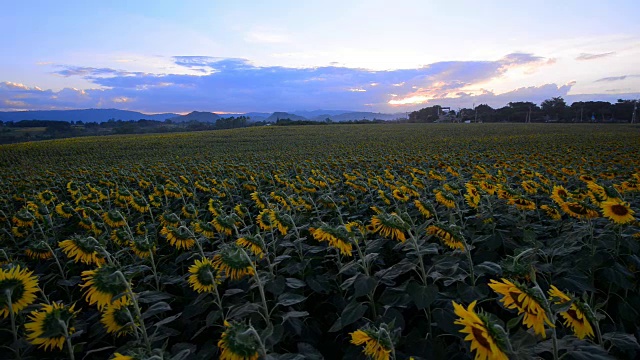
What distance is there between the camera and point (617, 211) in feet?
8.82

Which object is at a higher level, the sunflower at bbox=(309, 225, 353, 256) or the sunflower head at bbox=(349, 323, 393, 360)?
the sunflower at bbox=(309, 225, 353, 256)

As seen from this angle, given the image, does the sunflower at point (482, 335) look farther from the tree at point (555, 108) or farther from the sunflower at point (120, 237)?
the tree at point (555, 108)

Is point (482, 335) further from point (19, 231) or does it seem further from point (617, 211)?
point (19, 231)

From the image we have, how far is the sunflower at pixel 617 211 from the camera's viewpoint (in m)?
2.65

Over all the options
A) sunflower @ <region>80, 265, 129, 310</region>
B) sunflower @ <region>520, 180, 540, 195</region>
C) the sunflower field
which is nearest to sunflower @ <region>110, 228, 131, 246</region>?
the sunflower field

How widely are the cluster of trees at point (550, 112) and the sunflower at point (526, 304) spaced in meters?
107

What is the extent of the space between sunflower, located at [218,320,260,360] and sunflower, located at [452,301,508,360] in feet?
2.57

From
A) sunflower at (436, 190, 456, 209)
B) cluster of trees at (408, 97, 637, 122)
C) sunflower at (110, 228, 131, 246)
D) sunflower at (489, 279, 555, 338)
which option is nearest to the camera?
sunflower at (489, 279, 555, 338)

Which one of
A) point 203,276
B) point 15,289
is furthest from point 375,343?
point 15,289

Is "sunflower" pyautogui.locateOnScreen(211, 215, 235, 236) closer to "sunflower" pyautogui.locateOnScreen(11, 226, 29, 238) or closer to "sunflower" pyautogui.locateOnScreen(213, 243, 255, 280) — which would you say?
"sunflower" pyautogui.locateOnScreen(213, 243, 255, 280)

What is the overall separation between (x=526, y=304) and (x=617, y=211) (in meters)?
1.86

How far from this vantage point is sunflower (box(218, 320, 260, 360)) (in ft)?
4.69

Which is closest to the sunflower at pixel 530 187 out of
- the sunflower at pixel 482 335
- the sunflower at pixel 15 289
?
the sunflower at pixel 482 335

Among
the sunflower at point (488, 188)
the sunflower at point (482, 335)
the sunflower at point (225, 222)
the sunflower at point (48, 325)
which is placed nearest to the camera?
the sunflower at point (482, 335)
